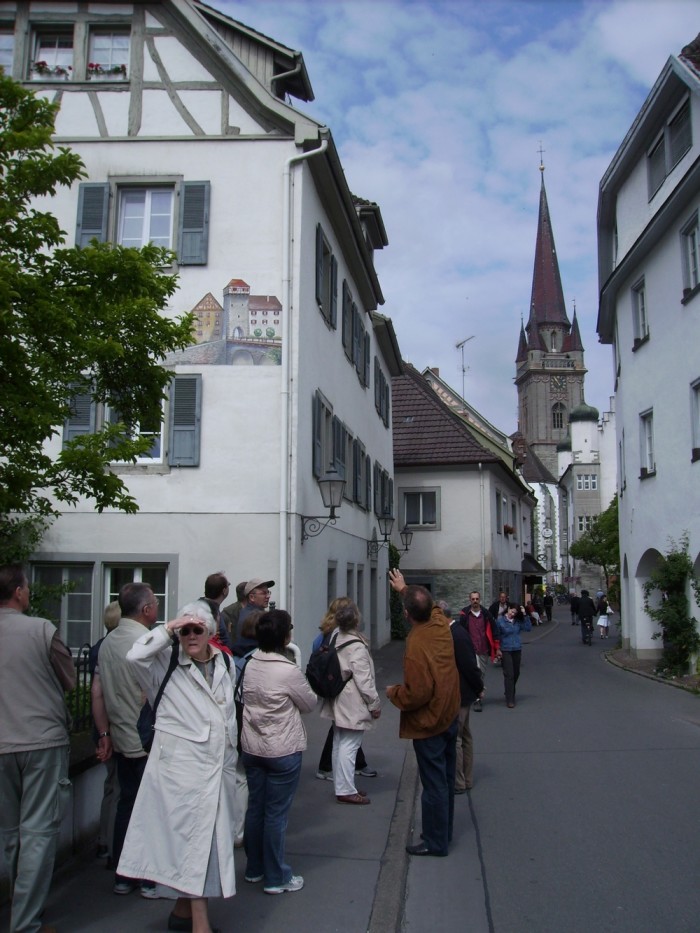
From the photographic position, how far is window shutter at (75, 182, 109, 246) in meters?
14.8

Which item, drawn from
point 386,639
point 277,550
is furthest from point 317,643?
point 386,639

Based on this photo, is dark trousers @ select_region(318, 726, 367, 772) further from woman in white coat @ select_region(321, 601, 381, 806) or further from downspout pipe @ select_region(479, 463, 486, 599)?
downspout pipe @ select_region(479, 463, 486, 599)

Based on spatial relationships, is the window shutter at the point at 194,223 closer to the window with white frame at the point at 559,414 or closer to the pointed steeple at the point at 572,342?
the window with white frame at the point at 559,414

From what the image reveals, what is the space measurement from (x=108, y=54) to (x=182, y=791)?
45.7 feet

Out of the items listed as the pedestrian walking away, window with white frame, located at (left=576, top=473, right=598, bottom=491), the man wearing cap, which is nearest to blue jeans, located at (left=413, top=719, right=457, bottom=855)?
the man wearing cap

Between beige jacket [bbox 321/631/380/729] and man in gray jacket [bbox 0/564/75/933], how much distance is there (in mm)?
3406

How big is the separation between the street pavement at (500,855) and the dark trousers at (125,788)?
1.03ft

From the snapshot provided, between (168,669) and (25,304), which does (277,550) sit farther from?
(168,669)

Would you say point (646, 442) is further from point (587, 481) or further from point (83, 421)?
point (587, 481)

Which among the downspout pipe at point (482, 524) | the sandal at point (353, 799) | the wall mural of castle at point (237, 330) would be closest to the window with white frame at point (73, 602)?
the wall mural of castle at point (237, 330)

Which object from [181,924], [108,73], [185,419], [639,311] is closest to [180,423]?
[185,419]

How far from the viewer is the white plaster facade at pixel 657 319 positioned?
58.0ft

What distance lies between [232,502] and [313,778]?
19.5 feet

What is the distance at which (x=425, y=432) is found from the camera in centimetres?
3497
